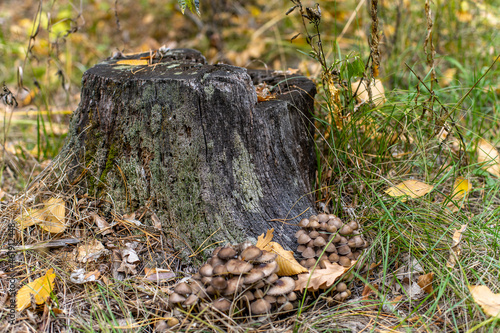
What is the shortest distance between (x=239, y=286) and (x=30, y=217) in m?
1.49

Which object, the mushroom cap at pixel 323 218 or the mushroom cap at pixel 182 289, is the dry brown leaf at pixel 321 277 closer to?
the mushroom cap at pixel 323 218

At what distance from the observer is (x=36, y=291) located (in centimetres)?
189

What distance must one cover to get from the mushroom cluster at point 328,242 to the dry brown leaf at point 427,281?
0.33 m

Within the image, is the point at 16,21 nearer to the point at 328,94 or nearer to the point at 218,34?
the point at 218,34

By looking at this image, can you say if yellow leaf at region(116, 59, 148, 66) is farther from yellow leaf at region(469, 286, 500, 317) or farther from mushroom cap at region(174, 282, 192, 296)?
yellow leaf at region(469, 286, 500, 317)

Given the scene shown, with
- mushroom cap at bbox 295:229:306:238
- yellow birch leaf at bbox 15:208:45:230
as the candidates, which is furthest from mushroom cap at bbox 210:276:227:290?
yellow birch leaf at bbox 15:208:45:230

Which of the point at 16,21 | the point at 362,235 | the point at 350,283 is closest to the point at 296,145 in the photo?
the point at 362,235

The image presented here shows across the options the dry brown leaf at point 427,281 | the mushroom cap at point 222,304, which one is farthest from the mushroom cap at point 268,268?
the dry brown leaf at point 427,281

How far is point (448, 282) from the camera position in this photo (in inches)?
70.7

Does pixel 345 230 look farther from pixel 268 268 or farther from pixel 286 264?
pixel 268 268

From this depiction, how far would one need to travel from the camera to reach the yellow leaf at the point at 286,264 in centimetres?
196

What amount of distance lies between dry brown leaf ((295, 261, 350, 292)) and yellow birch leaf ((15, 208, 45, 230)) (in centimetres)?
162

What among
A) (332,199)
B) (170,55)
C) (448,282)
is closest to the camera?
(448,282)

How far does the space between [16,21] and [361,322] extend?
8.03 metres
